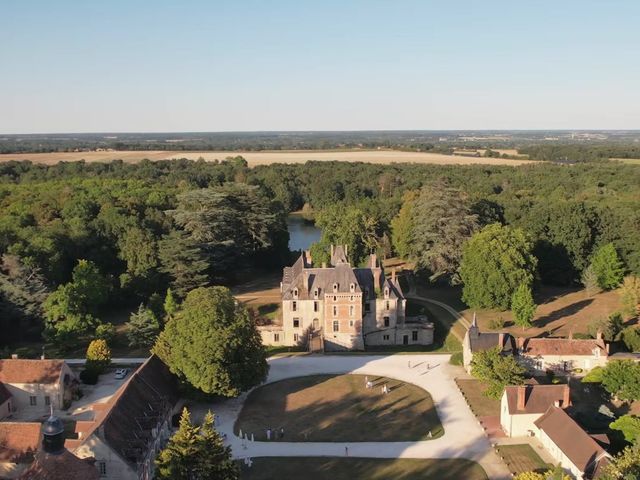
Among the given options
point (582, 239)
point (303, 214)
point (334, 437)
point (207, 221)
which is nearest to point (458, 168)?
point (303, 214)

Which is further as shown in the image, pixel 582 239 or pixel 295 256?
pixel 295 256

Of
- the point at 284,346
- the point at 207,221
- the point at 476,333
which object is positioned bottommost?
the point at 284,346

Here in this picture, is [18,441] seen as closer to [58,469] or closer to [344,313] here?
[58,469]

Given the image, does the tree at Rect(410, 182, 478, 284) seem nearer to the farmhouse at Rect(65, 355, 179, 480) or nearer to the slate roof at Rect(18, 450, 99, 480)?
the farmhouse at Rect(65, 355, 179, 480)

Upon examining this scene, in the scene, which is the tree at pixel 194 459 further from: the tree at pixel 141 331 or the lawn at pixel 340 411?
the tree at pixel 141 331

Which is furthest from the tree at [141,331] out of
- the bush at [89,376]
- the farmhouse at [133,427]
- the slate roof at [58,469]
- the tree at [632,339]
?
the tree at [632,339]

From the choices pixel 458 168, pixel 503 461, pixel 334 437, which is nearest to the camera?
pixel 503 461

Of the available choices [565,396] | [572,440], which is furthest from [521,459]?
[565,396]

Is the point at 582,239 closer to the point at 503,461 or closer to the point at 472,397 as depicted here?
the point at 472,397
